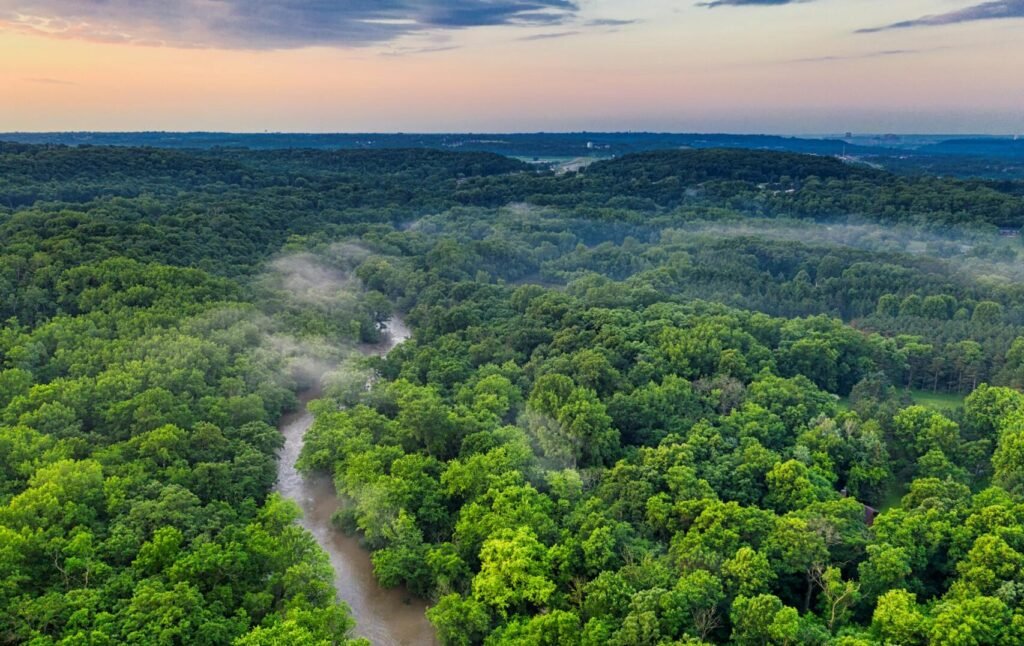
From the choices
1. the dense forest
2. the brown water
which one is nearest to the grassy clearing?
the dense forest

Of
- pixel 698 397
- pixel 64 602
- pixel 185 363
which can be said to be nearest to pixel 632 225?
pixel 698 397

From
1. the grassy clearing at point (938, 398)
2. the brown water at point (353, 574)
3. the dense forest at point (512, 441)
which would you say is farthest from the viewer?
the grassy clearing at point (938, 398)

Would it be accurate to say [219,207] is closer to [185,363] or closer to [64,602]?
[185,363]

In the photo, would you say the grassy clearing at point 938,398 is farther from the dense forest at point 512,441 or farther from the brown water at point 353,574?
the brown water at point 353,574

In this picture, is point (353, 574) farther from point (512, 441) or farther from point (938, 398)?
point (938, 398)

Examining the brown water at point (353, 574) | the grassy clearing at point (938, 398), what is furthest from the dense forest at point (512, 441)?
the brown water at point (353, 574)

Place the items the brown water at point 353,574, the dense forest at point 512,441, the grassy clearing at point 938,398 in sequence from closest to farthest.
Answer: the dense forest at point 512,441, the brown water at point 353,574, the grassy clearing at point 938,398
